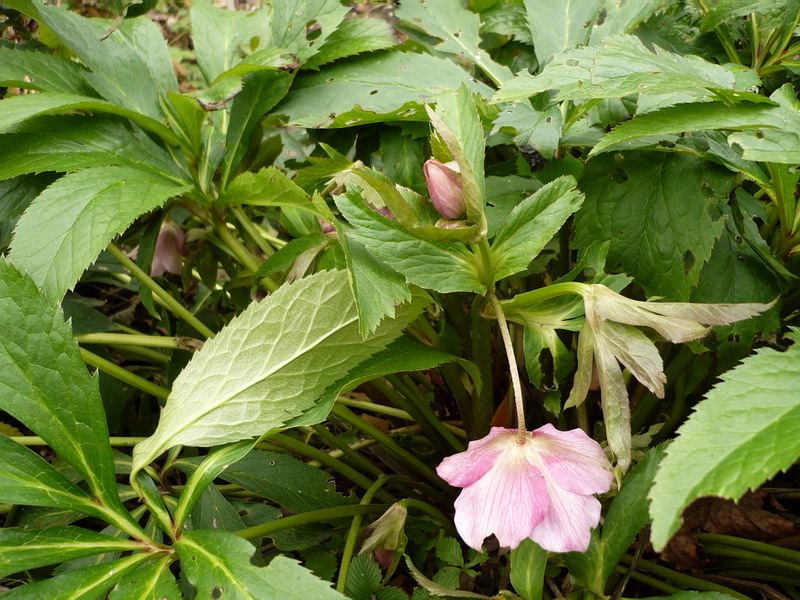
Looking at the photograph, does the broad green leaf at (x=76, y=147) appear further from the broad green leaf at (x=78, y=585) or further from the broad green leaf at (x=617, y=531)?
the broad green leaf at (x=617, y=531)

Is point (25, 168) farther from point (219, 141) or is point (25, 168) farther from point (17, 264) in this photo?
point (219, 141)

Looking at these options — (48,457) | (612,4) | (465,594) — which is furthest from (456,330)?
(48,457)

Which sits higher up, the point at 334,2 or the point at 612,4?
the point at 334,2

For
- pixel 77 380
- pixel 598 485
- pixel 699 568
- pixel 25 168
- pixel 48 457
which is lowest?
pixel 699 568

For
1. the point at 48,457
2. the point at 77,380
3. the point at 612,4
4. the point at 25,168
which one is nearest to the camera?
the point at 77,380

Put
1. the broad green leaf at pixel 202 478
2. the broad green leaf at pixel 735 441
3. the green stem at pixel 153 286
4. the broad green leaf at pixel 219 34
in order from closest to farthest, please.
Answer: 1. the broad green leaf at pixel 735 441
2. the broad green leaf at pixel 202 478
3. the green stem at pixel 153 286
4. the broad green leaf at pixel 219 34

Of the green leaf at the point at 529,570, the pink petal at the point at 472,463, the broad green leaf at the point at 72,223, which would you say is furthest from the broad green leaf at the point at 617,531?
the broad green leaf at the point at 72,223
